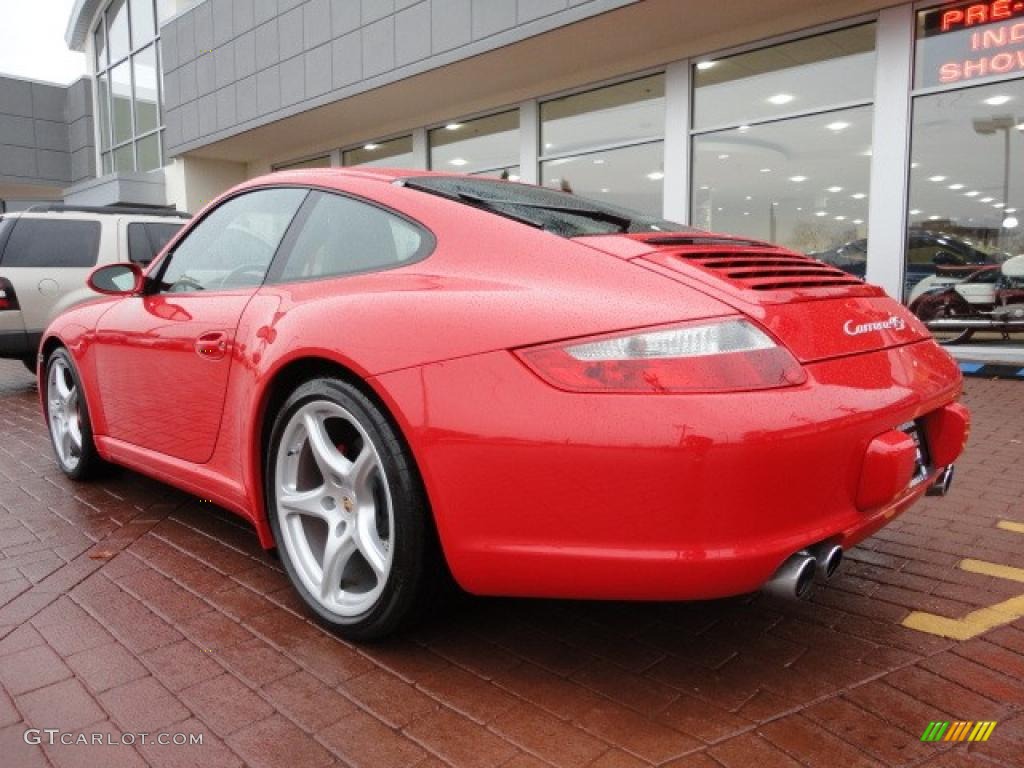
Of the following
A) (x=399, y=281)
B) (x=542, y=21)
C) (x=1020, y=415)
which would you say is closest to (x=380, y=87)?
(x=542, y=21)

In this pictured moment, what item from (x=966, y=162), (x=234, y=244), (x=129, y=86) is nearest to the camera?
(x=234, y=244)

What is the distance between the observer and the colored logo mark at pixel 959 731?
1.76 metres

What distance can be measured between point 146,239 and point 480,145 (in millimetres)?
5870

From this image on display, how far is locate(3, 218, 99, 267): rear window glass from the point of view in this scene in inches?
286

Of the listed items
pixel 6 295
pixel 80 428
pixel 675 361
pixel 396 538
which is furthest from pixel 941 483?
pixel 6 295

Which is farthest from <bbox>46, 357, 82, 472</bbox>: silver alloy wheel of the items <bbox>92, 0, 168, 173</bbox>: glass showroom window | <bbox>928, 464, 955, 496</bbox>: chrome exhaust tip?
A: <bbox>92, 0, 168, 173</bbox>: glass showroom window

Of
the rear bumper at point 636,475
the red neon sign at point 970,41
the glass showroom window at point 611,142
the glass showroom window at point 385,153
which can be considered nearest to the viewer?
the rear bumper at point 636,475

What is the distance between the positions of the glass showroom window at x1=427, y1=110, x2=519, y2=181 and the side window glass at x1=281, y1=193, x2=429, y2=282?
9.13m

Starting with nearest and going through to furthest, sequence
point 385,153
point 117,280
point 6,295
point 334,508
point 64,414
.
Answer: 1. point 334,508
2. point 117,280
3. point 64,414
4. point 6,295
5. point 385,153

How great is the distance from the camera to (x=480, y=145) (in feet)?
40.3

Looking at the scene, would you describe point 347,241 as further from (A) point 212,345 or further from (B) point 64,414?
(B) point 64,414

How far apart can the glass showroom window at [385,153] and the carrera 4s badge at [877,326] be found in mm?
11941

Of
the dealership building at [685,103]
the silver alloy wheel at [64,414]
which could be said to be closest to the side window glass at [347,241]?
the silver alloy wheel at [64,414]

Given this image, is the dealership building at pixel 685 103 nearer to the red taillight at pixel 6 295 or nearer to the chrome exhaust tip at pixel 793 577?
the red taillight at pixel 6 295
